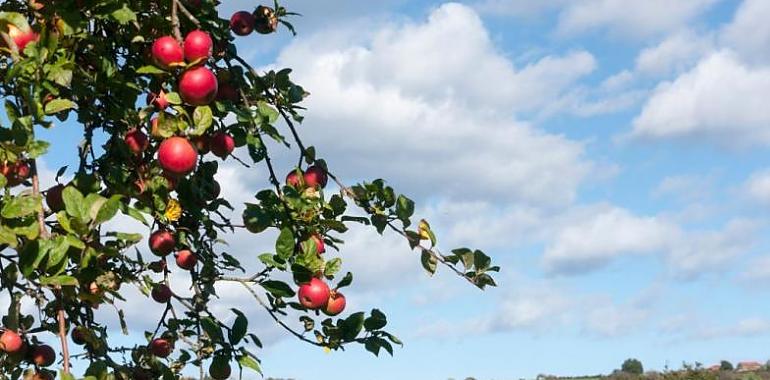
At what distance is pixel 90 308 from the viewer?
3.89m

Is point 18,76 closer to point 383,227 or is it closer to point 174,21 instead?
point 174,21

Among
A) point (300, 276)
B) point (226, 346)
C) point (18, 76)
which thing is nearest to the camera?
point (18, 76)

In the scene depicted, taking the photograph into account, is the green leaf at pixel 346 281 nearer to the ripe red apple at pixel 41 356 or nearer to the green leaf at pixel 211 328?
the green leaf at pixel 211 328

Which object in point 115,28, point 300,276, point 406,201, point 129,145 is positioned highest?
point 115,28

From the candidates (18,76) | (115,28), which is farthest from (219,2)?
(18,76)

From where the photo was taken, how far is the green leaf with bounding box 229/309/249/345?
3.75 meters

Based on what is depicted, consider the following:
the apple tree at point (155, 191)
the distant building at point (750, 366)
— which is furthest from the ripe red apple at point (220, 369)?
the distant building at point (750, 366)

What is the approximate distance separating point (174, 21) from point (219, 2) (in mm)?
778

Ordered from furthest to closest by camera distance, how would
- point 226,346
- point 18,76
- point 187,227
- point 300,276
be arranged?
1. point 187,227
2. point 226,346
3. point 300,276
4. point 18,76

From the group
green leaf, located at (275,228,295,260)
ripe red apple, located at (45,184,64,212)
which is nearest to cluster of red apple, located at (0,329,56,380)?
ripe red apple, located at (45,184,64,212)

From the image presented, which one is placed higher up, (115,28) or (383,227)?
(115,28)

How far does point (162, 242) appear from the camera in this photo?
388cm

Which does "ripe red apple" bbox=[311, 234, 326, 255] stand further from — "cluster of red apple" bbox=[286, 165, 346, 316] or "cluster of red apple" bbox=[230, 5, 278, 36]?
"cluster of red apple" bbox=[230, 5, 278, 36]

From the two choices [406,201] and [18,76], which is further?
[406,201]
